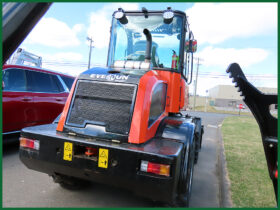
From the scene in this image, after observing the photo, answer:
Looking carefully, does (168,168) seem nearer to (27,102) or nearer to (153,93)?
(153,93)

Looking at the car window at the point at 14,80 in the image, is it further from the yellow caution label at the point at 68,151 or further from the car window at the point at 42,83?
the yellow caution label at the point at 68,151

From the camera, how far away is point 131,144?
7.75 ft

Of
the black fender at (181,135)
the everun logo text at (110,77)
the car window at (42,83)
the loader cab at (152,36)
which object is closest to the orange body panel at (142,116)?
the black fender at (181,135)

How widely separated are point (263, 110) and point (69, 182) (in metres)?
2.79

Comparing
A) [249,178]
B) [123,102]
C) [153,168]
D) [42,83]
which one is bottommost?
[249,178]

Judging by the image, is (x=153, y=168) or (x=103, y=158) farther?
(x=103, y=158)

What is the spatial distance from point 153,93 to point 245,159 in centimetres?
378

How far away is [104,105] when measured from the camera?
2.63 m

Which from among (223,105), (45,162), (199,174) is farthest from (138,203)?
(223,105)

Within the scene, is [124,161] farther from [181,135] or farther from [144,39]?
[144,39]

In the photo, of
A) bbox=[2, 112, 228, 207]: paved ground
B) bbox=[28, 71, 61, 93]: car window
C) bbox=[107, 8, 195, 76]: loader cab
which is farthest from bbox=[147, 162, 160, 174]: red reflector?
bbox=[28, 71, 61, 93]: car window

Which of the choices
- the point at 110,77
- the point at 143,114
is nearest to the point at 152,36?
the point at 110,77

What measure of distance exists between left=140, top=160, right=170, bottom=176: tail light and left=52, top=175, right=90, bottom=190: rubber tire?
1.51m

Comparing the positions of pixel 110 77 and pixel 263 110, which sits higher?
pixel 110 77
